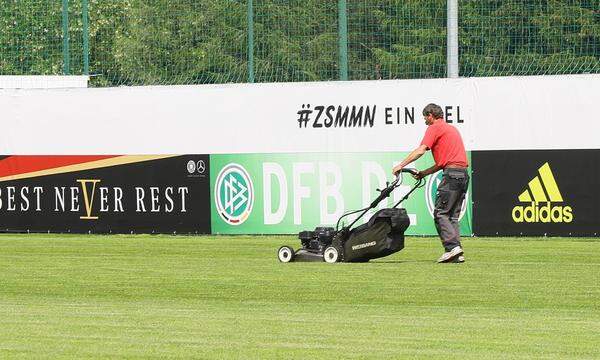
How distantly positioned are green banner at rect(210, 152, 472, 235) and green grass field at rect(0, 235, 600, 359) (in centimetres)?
230

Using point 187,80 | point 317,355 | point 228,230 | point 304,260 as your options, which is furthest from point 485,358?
point 187,80

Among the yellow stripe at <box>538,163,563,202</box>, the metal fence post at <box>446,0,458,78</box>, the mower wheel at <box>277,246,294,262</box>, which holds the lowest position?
the mower wheel at <box>277,246,294,262</box>

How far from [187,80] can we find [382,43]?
356cm

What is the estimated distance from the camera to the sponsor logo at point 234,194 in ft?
72.7

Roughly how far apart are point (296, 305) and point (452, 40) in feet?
35.3

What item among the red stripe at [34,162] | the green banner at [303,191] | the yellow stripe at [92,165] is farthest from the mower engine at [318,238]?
the red stripe at [34,162]

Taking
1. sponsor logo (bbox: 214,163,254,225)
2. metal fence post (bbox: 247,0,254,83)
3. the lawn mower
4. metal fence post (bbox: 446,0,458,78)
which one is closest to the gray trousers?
the lawn mower

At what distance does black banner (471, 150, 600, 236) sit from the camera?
2039 cm

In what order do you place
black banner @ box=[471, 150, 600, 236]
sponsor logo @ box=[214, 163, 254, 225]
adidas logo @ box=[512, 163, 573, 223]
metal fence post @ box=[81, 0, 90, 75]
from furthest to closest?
metal fence post @ box=[81, 0, 90, 75] → sponsor logo @ box=[214, 163, 254, 225] → adidas logo @ box=[512, 163, 573, 223] → black banner @ box=[471, 150, 600, 236]

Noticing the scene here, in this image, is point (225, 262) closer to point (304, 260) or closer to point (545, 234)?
point (304, 260)

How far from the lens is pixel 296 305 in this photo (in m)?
12.1

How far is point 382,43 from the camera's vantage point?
22.8 metres

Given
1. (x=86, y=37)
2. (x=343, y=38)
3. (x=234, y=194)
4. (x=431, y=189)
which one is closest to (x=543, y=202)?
(x=431, y=189)

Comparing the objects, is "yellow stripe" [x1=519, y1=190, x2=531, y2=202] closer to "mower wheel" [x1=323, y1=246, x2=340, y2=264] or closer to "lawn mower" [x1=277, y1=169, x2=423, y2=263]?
"lawn mower" [x1=277, y1=169, x2=423, y2=263]
